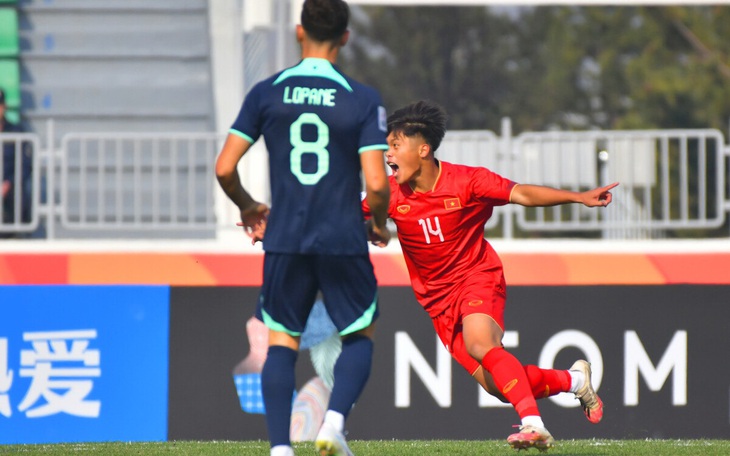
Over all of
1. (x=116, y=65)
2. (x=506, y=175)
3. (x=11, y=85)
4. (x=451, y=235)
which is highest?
(x=116, y=65)

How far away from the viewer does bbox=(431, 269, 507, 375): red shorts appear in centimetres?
688

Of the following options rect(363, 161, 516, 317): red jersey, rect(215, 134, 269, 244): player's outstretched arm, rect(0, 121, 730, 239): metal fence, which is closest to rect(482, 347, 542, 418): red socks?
rect(363, 161, 516, 317): red jersey

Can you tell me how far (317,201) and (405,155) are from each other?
4.98ft

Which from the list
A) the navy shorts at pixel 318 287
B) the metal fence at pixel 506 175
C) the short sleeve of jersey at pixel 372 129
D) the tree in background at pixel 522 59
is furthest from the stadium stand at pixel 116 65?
the tree in background at pixel 522 59

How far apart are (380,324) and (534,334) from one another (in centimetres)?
110

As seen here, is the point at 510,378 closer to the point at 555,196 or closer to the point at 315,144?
the point at 555,196

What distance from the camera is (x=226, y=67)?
11742 mm

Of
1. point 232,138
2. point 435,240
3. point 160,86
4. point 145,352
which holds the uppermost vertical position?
point 160,86

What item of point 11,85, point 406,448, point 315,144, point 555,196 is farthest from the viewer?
point 11,85

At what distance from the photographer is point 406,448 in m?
7.84

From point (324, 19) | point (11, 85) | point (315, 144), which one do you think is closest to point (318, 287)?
point (315, 144)

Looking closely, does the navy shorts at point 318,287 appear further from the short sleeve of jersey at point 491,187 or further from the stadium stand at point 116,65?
the stadium stand at point 116,65

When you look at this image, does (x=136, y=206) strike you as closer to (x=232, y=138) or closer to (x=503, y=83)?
(x=232, y=138)

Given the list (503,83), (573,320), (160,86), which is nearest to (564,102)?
(503,83)
